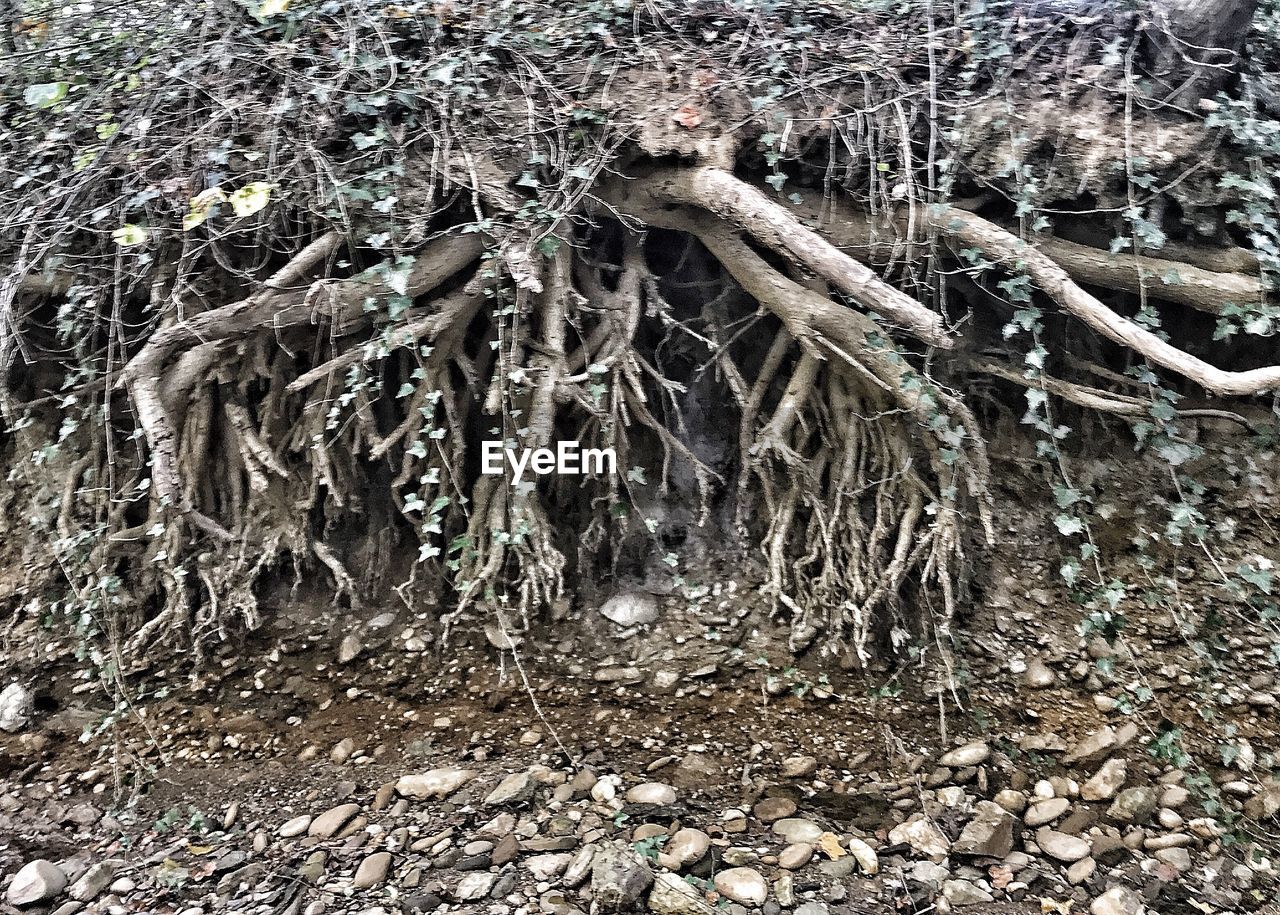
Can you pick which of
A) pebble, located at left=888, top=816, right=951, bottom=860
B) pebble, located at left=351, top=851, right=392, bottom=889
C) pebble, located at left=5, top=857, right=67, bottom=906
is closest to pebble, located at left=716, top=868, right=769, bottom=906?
pebble, located at left=888, top=816, right=951, bottom=860

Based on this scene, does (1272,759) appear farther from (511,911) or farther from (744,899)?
(511,911)

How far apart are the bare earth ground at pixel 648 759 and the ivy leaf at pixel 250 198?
56.5 inches

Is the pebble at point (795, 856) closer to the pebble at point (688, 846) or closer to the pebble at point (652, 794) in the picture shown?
the pebble at point (688, 846)

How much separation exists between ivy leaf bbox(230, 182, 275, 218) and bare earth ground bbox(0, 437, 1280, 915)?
1435 mm

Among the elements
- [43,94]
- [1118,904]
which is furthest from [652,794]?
[43,94]

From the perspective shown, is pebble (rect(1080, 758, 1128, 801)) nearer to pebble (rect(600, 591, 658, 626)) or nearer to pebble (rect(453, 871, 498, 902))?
pebble (rect(600, 591, 658, 626))

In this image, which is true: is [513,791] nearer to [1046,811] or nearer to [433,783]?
[433,783]

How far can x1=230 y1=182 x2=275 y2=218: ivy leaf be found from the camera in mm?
1972

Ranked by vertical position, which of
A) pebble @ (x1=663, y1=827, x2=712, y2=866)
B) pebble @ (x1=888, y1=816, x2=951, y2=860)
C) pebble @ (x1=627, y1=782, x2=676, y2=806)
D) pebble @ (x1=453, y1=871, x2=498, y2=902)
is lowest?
pebble @ (x1=888, y1=816, x2=951, y2=860)

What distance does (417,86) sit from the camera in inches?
86.7

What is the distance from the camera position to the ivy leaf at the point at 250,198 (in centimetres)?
197

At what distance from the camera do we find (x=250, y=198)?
6.56 feet

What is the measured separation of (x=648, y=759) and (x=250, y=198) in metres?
1.98

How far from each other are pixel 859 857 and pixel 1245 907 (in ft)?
2.91
